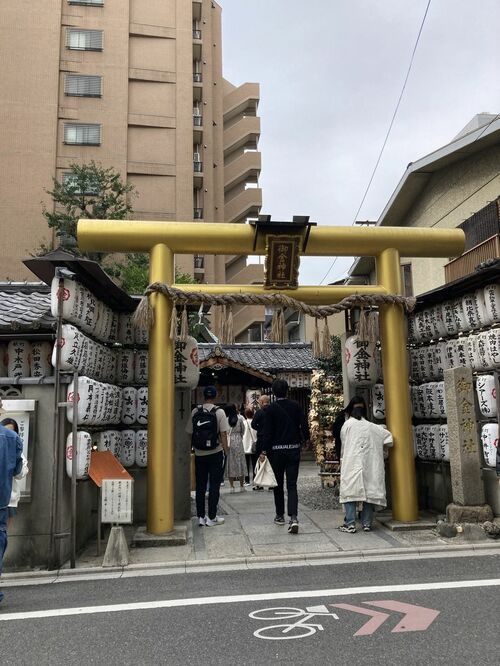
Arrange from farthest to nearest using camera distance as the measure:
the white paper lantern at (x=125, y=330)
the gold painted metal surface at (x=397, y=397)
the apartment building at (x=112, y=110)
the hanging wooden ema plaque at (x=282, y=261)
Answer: the apartment building at (x=112, y=110) → the white paper lantern at (x=125, y=330) → the hanging wooden ema plaque at (x=282, y=261) → the gold painted metal surface at (x=397, y=397)

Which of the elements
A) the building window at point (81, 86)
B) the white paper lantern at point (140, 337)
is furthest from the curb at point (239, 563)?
the building window at point (81, 86)

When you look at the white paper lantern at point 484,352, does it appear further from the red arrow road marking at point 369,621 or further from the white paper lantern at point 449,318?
the red arrow road marking at point 369,621

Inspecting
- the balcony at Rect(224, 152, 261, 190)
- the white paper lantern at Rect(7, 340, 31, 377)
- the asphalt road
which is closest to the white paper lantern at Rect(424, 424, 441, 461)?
the asphalt road

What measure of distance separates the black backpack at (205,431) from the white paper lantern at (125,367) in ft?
4.88

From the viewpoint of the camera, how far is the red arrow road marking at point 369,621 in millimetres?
4527

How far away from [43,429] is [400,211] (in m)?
16.4

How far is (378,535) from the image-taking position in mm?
8156

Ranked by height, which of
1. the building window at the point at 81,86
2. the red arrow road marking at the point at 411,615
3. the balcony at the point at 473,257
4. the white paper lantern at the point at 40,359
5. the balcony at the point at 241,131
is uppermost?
the balcony at the point at 241,131

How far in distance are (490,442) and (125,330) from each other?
6389mm

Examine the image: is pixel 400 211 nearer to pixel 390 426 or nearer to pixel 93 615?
pixel 390 426

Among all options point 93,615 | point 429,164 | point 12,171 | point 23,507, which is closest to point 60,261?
point 23,507

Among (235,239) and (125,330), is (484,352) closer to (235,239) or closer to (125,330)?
(235,239)

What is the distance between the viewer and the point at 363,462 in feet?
27.6

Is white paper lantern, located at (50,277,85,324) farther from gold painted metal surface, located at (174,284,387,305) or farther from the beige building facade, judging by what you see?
the beige building facade
